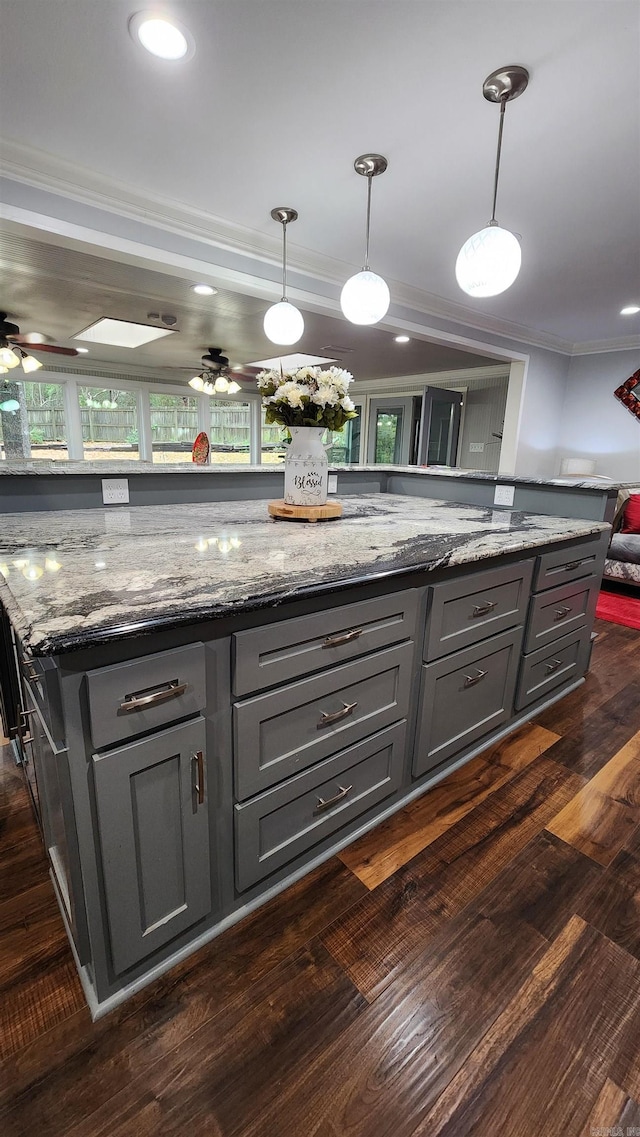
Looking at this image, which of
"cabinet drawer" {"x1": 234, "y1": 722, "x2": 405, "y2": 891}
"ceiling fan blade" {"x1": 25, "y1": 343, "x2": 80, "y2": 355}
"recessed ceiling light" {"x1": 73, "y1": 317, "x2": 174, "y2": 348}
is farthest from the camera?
"ceiling fan blade" {"x1": 25, "y1": 343, "x2": 80, "y2": 355}

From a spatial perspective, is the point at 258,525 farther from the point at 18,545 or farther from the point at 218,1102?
the point at 218,1102

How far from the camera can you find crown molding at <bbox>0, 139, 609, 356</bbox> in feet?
7.23

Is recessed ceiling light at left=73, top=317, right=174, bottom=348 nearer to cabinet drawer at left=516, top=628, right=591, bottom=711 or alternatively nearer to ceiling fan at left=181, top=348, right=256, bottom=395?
ceiling fan at left=181, top=348, right=256, bottom=395

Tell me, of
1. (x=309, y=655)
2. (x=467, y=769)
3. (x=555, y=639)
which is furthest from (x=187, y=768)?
(x=555, y=639)

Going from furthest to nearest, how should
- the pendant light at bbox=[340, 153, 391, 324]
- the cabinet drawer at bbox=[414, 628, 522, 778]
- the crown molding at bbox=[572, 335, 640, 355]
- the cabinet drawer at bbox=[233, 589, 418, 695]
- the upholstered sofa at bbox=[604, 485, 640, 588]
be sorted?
the crown molding at bbox=[572, 335, 640, 355], the upholstered sofa at bbox=[604, 485, 640, 588], the pendant light at bbox=[340, 153, 391, 324], the cabinet drawer at bbox=[414, 628, 522, 778], the cabinet drawer at bbox=[233, 589, 418, 695]

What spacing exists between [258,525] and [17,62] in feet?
5.80

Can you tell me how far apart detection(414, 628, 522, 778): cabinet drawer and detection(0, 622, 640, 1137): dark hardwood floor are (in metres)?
0.25

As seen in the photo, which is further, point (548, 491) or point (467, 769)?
point (548, 491)

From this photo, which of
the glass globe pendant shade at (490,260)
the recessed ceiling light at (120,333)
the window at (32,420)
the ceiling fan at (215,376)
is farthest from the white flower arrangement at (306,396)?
the window at (32,420)

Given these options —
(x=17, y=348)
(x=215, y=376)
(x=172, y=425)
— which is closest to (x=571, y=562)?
(x=215, y=376)

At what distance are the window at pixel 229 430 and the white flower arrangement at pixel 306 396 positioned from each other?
717 cm

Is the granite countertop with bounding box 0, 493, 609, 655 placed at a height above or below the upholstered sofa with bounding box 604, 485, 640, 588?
above

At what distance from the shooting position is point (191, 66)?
162 cm

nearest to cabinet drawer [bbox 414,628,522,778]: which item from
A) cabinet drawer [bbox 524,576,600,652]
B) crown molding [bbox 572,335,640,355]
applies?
cabinet drawer [bbox 524,576,600,652]
